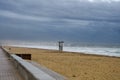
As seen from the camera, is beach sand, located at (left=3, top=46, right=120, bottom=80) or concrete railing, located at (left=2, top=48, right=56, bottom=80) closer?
concrete railing, located at (left=2, top=48, right=56, bottom=80)

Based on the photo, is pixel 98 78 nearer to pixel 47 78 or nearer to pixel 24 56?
pixel 47 78

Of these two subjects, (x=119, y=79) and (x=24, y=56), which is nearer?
(x=119, y=79)

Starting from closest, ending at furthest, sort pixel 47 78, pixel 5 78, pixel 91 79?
1. pixel 47 78
2. pixel 5 78
3. pixel 91 79

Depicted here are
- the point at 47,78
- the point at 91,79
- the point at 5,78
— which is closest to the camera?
the point at 47,78

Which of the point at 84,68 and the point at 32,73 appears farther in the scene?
the point at 84,68

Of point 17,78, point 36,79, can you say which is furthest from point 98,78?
point 36,79

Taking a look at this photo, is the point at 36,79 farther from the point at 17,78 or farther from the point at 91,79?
the point at 91,79

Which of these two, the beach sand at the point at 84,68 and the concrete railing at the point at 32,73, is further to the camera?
the beach sand at the point at 84,68

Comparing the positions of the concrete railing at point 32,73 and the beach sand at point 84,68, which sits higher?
the concrete railing at point 32,73

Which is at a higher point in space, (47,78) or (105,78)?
(47,78)

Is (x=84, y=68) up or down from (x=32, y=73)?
down

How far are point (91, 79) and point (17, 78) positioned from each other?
14.9ft

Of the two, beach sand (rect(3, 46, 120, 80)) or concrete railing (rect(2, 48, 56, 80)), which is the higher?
concrete railing (rect(2, 48, 56, 80))

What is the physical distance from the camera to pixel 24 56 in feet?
82.8
